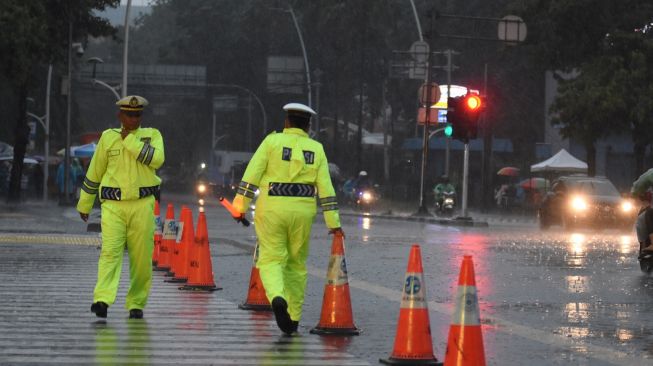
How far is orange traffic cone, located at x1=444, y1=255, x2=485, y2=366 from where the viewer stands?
8.91 m

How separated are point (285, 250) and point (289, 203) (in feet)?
1.19

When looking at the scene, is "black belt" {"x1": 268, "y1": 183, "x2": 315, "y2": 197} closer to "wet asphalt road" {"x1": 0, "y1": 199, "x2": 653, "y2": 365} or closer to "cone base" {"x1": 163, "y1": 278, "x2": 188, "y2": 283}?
"wet asphalt road" {"x1": 0, "y1": 199, "x2": 653, "y2": 365}

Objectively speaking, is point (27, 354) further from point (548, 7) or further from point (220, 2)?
point (220, 2)

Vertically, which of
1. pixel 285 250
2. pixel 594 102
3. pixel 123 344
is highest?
pixel 594 102

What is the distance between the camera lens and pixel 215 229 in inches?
1324

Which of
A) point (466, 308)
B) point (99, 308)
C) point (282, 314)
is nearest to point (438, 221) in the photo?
point (99, 308)

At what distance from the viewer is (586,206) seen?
37875mm

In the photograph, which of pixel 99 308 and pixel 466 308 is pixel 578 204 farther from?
pixel 466 308

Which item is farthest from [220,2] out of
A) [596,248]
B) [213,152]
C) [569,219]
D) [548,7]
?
[596,248]

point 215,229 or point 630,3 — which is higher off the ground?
point 630,3

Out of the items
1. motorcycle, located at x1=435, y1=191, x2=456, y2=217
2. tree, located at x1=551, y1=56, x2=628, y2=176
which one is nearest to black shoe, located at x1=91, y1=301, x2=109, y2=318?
motorcycle, located at x1=435, y1=191, x2=456, y2=217

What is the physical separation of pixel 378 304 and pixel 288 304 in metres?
2.94

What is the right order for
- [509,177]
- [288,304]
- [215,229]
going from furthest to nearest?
[509,177] → [215,229] → [288,304]

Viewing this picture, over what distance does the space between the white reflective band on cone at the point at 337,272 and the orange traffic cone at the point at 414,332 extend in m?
1.60
